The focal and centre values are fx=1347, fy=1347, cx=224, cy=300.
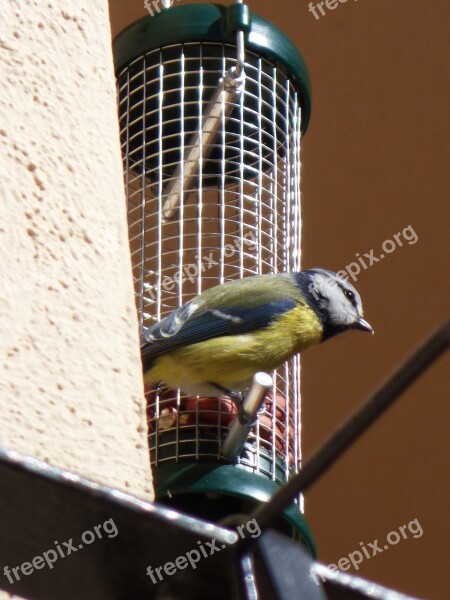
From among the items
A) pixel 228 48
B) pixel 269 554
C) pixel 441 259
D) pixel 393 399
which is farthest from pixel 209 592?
pixel 441 259

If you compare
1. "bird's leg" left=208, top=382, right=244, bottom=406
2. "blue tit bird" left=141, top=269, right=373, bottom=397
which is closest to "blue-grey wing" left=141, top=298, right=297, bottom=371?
"blue tit bird" left=141, top=269, right=373, bottom=397

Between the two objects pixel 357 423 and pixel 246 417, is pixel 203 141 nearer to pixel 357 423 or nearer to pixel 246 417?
pixel 246 417

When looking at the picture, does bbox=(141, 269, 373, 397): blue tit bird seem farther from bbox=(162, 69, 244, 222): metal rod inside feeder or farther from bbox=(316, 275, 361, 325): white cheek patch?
bbox=(162, 69, 244, 222): metal rod inside feeder

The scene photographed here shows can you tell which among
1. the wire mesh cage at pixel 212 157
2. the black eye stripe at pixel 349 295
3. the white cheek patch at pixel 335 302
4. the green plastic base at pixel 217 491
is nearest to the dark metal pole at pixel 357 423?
the green plastic base at pixel 217 491

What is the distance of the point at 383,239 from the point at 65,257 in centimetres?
331

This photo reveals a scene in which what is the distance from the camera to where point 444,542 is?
5.13 m

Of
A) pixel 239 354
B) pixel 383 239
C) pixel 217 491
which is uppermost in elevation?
pixel 383 239

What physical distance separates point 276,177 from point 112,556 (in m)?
2.66

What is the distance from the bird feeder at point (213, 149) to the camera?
3.37 meters

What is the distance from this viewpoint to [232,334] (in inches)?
136

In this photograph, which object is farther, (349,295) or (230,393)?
(349,295)

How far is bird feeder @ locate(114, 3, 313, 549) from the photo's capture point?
337cm

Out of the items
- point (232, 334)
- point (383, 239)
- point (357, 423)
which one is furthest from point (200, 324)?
point (357, 423)

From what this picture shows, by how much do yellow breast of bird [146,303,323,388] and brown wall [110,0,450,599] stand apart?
1493 mm
